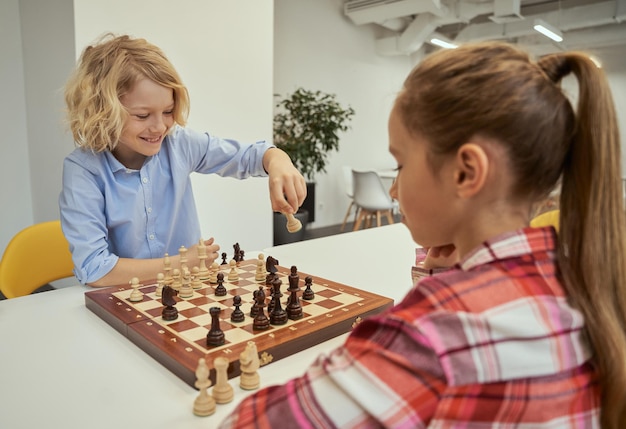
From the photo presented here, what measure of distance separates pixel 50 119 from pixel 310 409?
2768 millimetres

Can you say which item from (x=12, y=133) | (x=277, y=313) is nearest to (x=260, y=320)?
(x=277, y=313)

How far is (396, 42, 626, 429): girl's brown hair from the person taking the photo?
1.80 feet

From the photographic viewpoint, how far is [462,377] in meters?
0.48

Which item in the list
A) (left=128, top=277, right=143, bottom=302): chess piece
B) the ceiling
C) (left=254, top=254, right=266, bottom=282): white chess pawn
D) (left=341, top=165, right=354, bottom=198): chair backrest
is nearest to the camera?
(left=128, top=277, right=143, bottom=302): chess piece

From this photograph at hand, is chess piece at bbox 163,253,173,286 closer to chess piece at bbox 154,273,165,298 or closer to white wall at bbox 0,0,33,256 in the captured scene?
chess piece at bbox 154,273,165,298

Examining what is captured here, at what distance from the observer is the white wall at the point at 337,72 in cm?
552

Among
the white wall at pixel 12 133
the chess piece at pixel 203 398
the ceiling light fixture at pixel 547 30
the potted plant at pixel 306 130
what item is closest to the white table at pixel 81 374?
the chess piece at pixel 203 398

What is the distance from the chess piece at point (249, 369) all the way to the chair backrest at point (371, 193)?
458 centimetres

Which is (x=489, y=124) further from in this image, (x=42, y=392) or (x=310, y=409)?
(x=42, y=392)

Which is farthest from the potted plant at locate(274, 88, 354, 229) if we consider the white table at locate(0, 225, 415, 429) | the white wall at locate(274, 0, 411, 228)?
the white table at locate(0, 225, 415, 429)

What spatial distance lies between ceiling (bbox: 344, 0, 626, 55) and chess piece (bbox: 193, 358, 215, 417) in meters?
5.49

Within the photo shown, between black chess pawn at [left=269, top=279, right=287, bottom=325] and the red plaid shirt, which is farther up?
the red plaid shirt

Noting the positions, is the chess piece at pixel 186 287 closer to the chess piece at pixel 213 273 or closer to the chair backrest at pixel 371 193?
the chess piece at pixel 213 273

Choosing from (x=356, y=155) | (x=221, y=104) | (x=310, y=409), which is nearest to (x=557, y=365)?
(x=310, y=409)
